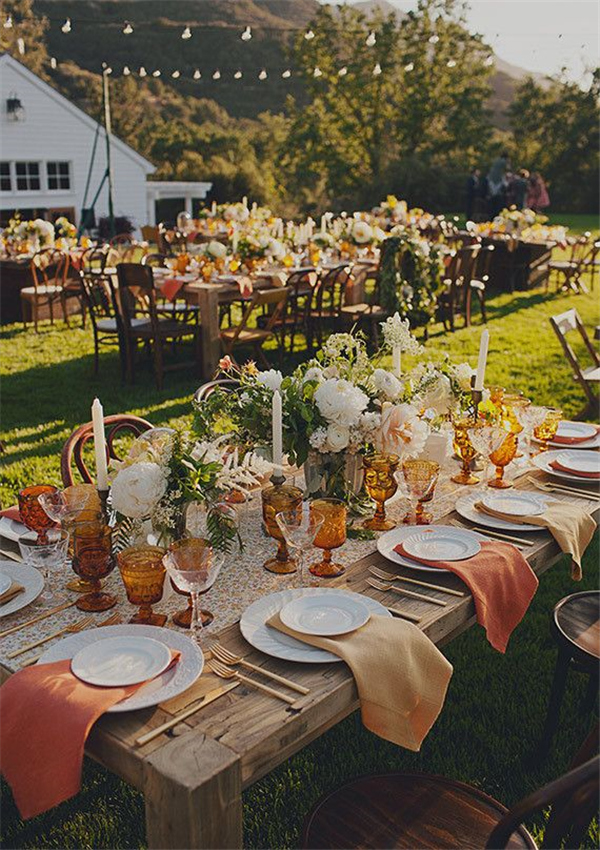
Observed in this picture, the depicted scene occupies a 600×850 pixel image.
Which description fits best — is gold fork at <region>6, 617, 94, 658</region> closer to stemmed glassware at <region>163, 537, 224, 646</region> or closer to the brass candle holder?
stemmed glassware at <region>163, 537, 224, 646</region>

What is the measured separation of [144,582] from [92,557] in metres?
0.18

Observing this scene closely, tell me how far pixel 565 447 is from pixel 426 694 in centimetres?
182

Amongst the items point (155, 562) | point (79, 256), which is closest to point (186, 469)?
point (155, 562)

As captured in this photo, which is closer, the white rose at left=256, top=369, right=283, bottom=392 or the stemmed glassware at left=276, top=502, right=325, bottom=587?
the stemmed glassware at left=276, top=502, right=325, bottom=587

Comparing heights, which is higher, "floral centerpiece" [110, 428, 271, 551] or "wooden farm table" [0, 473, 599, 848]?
"floral centerpiece" [110, 428, 271, 551]

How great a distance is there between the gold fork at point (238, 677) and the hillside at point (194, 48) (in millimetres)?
32554

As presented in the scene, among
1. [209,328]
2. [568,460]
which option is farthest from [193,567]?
[209,328]

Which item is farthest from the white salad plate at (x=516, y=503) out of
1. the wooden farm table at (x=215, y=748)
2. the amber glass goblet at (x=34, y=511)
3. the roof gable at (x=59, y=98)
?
the roof gable at (x=59, y=98)

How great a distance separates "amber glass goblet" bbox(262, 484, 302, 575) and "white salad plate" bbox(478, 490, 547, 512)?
0.73m

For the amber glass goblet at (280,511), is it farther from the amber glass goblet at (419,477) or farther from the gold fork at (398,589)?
the amber glass goblet at (419,477)

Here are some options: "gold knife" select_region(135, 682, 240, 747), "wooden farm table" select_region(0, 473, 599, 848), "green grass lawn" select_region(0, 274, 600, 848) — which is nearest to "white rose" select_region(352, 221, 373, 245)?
"green grass lawn" select_region(0, 274, 600, 848)

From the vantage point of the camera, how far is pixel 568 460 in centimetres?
314

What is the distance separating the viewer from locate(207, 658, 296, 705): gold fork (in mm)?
Result: 1685

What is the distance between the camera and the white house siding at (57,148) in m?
20.2
